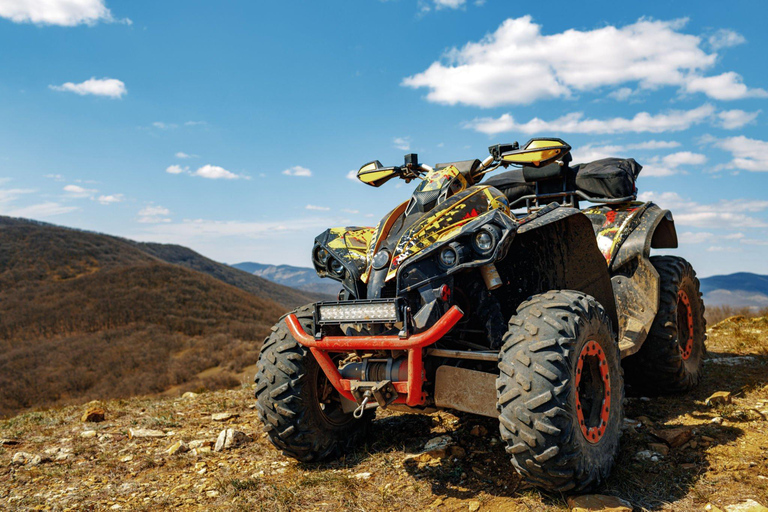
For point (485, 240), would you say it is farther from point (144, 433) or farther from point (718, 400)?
point (144, 433)

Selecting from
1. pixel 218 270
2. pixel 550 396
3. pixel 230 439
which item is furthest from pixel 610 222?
pixel 218 270

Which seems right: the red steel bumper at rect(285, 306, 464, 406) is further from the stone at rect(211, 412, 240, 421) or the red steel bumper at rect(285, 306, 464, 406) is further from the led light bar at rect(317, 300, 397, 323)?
the stone at rect(211, 412, 240, 421)

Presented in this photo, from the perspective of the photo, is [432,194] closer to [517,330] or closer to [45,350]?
[517,330]

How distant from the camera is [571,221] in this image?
442 cm

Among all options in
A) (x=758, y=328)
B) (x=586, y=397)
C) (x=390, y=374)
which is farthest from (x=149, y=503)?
(x=758, y=328)

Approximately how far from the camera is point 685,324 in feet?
19.9

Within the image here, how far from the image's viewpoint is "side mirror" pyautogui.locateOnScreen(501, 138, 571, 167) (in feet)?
13.1

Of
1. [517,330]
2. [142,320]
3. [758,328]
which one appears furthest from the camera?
[142,320]

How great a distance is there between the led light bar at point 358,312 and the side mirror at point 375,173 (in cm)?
174

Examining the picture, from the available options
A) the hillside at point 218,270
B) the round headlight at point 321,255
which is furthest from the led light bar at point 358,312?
the hillside at point 218,270

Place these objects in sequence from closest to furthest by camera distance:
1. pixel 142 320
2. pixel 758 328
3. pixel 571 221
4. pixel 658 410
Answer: pixel 571 221 < pixel 658 410 < pixel 758 328 < pixel 142 320

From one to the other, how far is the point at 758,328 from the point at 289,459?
8.95m

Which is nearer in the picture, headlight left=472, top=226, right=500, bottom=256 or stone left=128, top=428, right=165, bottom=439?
headlight left=472, top=226, right=500, bottom=256

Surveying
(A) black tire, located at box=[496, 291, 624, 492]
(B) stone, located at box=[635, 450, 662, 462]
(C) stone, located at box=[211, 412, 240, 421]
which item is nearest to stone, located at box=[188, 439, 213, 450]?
(C) stone, located at box=[211, 412, 240, 421]
